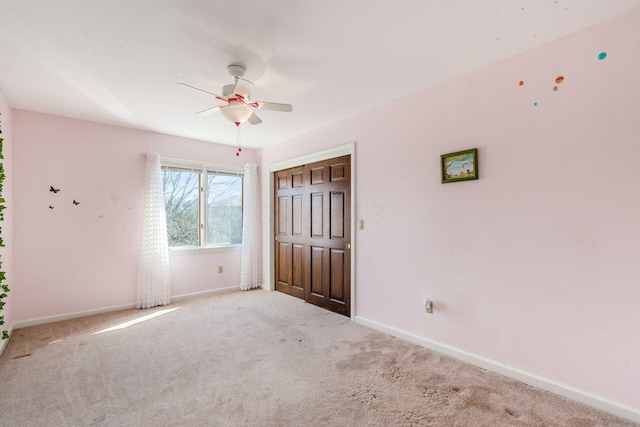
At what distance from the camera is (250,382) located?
7.18ft

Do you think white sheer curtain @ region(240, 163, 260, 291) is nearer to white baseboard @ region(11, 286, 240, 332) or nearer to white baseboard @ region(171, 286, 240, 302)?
white baseboard @ region(171, 286, 240, 302)

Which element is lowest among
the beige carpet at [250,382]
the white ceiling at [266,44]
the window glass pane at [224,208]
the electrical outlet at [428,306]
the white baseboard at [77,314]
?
the beige carpet at [250,382]

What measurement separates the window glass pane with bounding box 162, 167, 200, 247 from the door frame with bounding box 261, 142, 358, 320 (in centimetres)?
109

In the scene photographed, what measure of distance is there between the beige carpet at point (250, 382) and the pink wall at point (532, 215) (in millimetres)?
335

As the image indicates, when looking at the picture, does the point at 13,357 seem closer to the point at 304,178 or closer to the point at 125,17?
the point at 125,17

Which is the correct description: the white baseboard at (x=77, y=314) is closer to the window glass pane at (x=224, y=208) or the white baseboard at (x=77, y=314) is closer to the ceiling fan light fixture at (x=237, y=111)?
the window glass pane at (x=224, y=208)

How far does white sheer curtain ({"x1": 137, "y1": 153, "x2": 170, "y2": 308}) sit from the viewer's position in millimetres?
3942

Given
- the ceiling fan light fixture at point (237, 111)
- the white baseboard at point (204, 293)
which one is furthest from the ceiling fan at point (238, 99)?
the white baseboard at point (204, 293)

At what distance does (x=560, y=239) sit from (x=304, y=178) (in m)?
2.99

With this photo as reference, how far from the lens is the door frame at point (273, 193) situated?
3434 mm

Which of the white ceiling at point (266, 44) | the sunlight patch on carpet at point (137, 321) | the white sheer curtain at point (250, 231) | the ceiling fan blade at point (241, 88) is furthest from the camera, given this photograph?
the white sheer curtain at point (250, 231)

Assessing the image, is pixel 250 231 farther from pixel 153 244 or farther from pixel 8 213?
pixel 8 213

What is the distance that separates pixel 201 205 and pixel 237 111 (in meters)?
2.67

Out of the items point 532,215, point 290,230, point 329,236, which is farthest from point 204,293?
point 532,215
